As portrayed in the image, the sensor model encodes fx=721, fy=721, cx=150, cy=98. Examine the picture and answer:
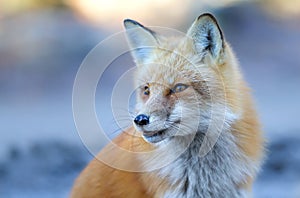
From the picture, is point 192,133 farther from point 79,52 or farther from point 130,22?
point 79,52

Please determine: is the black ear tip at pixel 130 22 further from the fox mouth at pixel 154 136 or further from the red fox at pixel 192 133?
the fox mouth at pixel 154 136

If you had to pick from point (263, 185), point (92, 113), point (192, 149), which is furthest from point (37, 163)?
point (192, 149)

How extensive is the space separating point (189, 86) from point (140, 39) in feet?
1.92

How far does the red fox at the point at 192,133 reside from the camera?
4504mm

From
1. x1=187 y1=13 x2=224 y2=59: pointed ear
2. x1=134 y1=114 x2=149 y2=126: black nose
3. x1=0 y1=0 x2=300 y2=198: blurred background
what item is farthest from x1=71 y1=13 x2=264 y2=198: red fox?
x1=0 y1=0 x2=300 y2=198: blurred background

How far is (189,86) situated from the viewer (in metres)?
4.50

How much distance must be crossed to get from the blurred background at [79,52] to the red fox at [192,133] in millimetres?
4382

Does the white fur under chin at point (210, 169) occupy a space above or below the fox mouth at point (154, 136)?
below

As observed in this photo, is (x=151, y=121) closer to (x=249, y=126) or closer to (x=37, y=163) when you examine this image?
(x=249, y=126)

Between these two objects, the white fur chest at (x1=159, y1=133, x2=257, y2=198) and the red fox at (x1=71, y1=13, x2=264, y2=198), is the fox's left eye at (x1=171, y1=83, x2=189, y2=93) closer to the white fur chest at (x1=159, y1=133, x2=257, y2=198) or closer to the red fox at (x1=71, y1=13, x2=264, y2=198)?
the red fox at (x1=71, y1=13, x2=264, y2=198)

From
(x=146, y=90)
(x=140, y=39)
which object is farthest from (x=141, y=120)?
(x=140, y=39)

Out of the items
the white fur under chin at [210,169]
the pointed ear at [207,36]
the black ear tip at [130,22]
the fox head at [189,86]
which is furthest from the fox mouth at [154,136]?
the black ear tip at [130,22]

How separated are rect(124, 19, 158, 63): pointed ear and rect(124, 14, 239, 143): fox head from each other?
1 centimetres

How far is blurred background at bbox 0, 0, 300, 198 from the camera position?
9742 millimetres
